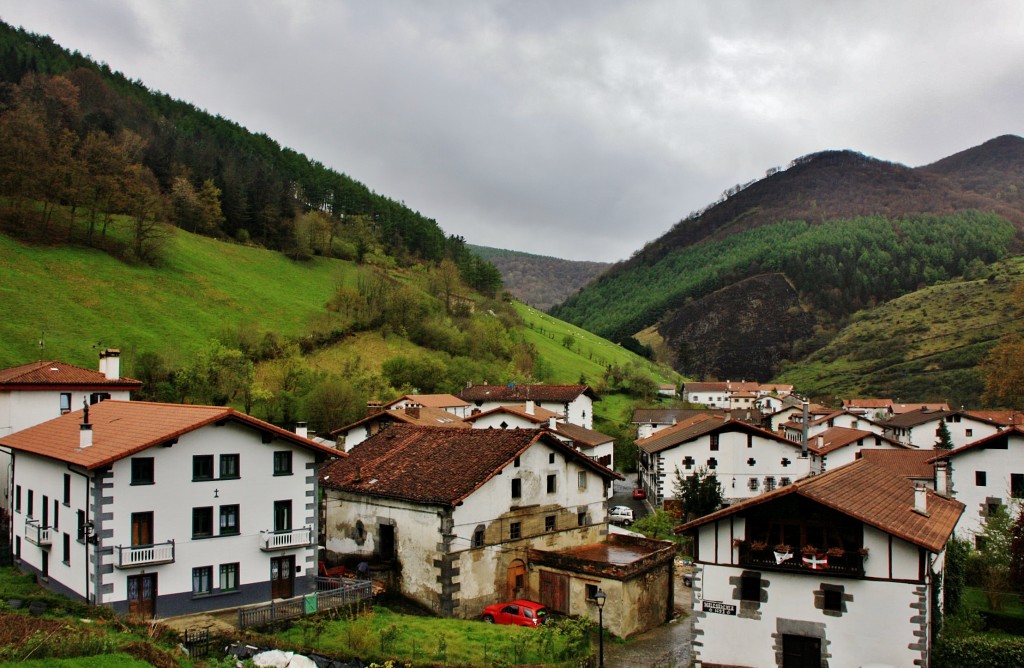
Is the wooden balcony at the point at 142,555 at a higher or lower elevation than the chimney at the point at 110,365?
lower

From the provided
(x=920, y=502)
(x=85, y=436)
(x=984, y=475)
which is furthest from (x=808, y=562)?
(x=984, y=475)

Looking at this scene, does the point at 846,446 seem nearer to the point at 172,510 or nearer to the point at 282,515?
the point at 282,515

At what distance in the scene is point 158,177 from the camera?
108m

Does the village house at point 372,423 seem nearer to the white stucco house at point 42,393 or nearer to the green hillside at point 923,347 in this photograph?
the white stucco house at point 42,393

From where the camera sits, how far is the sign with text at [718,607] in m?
23.0

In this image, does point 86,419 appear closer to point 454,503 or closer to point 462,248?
point 454,503

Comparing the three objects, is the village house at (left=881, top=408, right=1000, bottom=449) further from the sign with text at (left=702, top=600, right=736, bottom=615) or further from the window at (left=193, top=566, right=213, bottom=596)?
the window at (left=193, top=566, right=213, bottom=596)

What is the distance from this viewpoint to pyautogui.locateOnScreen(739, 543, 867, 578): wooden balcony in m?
21.4

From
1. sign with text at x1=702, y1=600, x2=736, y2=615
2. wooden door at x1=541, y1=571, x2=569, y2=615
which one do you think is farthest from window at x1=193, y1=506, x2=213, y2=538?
sign with text at x1=702, y1=600, x2=736, y2=615

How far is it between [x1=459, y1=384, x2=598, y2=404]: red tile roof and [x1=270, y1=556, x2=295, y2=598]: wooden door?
2190 inches

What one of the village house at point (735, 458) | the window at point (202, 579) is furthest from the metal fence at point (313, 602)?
the village house at point (735, 458)

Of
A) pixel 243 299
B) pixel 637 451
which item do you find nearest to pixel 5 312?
pixel 243 299

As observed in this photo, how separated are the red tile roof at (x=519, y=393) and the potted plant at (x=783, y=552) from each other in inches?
2364

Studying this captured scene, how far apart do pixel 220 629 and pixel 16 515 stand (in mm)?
13375
